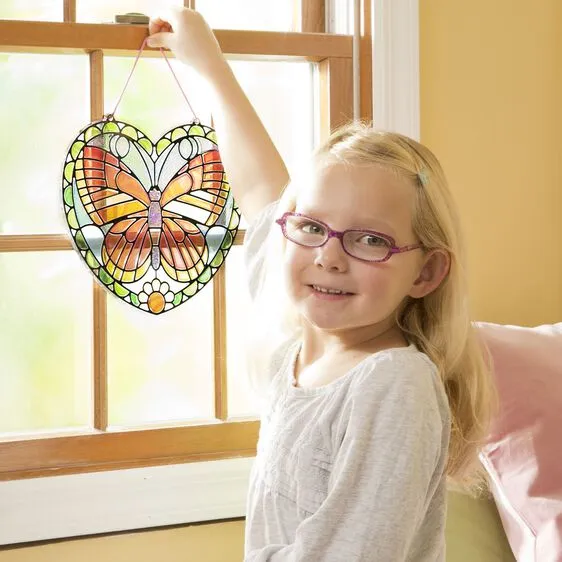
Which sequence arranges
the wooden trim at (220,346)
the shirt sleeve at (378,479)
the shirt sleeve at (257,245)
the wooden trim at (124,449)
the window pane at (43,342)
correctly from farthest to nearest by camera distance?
the window pane at (43,342), the wooden trim at (220,346), the wooden trim at (124,449), the shirt sleeve at (257,245), the shirt sleeve at (378,479)

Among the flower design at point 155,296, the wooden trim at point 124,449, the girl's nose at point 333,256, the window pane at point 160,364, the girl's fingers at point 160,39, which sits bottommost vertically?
the wooden trim at point 124,449

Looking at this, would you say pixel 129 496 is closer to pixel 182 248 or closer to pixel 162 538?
pixel 162 538

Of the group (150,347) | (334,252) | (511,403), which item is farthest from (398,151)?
(150,347)

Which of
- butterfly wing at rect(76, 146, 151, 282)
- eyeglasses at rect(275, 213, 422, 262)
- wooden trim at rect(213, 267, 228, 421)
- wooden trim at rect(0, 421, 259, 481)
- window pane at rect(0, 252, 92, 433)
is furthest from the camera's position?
window pane at rect(0, 252, 92, 433)

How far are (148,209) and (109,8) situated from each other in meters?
0.55

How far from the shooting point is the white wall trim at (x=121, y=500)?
1691 mm

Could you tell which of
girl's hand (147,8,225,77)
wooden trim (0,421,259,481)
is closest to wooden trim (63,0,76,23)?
girl's hand (147,8,225,77)

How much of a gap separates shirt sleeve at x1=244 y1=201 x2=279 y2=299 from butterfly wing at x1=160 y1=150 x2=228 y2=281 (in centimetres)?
20

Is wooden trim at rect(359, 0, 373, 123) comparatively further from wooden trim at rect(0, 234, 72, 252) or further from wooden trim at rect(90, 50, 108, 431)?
wooden trim at rect(0, 234, 72, 252)

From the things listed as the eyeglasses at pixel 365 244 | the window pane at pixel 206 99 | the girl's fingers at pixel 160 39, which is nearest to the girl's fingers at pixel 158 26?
the girl's fingers at pixel 160 39

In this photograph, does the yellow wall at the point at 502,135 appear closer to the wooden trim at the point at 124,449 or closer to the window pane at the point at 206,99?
the window pane at the point at 206,99

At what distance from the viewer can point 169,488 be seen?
70.0 inches

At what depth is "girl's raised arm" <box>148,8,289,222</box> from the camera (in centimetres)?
157

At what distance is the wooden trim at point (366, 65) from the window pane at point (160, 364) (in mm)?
571
